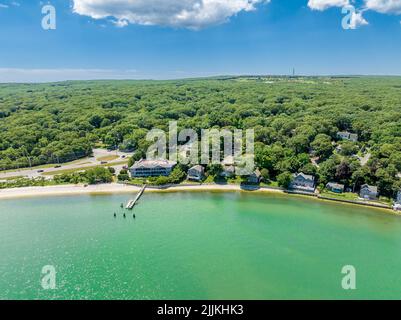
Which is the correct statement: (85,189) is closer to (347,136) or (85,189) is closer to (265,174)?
(265,174)

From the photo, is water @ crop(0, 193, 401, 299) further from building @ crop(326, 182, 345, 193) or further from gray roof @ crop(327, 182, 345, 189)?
gray roof @ crop(327, 182, 345, 189)

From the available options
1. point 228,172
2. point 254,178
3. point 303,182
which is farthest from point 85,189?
point 303,182

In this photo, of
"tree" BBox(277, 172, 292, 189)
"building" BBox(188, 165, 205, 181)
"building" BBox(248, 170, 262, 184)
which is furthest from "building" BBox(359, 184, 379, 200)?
"building" BBox(188, 165, 205, 181)

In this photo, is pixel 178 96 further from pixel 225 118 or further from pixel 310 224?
pixel 310 224

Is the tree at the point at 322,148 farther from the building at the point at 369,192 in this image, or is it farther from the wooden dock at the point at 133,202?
the wooden dock at the point at 133,202

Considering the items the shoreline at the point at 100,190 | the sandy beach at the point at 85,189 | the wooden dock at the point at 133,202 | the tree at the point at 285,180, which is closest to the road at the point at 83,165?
the sandy beach at the point at 85,189

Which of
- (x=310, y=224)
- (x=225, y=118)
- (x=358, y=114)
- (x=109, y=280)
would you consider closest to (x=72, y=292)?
(x=109, y=280)
